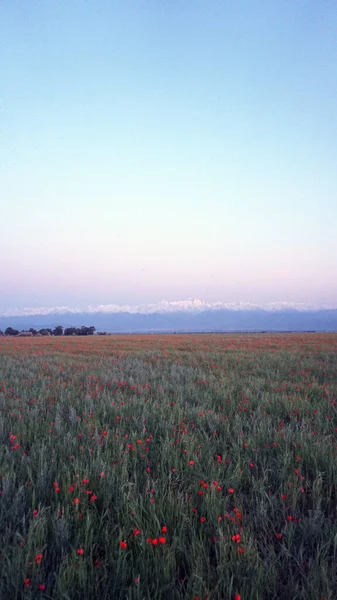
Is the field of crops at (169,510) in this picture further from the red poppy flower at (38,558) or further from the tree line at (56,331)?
the tree line at (56,331)

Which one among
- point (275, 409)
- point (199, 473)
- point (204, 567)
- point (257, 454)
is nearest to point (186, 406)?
point (275, 409)

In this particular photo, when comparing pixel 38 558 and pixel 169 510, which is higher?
pixel 38 558

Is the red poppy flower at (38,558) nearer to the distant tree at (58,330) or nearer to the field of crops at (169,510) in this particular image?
the field of crops at (169,510)

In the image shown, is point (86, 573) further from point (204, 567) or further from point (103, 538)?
point (204, 567)

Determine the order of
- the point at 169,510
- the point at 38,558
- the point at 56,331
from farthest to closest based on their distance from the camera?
1. the point at 56,331
2. the point at 169,510
3. the point at 38,558

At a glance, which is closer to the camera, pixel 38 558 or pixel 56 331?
pixel 38 558

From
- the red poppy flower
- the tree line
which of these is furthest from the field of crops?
the tree line

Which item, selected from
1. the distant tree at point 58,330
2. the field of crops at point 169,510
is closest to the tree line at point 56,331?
the distant tree at point 58,330

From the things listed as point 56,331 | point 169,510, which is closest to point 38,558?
point 169,510

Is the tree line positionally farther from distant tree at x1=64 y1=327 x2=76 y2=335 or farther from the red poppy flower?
the red poppy flower

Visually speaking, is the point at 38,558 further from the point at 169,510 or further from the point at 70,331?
the point at 70,331

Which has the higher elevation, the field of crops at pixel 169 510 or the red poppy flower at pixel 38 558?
the red poppy flower at pixel 38 558

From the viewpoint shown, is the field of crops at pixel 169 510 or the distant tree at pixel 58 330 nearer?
the field of crops at pixel 169 510

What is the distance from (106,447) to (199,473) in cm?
124
